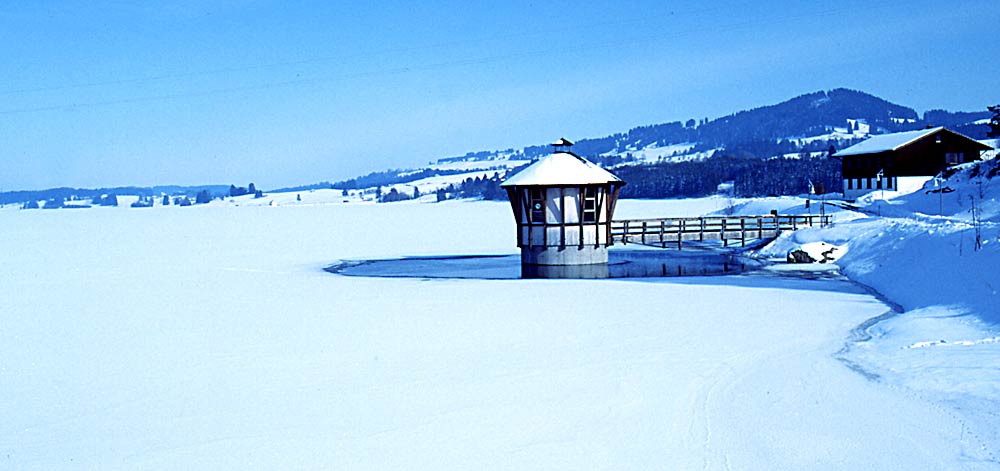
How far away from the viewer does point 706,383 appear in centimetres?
1200

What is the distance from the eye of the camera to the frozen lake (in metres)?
9.21

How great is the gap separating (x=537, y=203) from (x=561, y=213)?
100 cm

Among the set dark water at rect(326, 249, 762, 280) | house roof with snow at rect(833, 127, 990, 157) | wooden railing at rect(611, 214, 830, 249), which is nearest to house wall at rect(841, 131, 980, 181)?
house roof with snow at rect(833, 127, 990, 157)

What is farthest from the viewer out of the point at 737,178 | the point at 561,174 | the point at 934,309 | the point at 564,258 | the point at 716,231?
the point at 737,178

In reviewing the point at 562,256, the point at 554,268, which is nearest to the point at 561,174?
the point at 562,256

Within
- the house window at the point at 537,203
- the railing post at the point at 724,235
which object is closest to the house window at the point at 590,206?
the house window at the point at 537,203

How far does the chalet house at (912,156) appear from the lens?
195 feet

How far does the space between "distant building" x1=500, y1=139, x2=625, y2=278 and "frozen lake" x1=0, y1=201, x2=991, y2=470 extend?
9.19 metres

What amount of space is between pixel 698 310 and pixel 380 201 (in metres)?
179

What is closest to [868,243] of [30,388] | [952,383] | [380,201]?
[952,383]

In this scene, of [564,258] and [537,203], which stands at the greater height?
[537,203]

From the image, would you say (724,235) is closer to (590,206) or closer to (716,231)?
(716,231)

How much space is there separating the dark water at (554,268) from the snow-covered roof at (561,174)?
126 inches

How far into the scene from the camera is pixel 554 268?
3238cm
